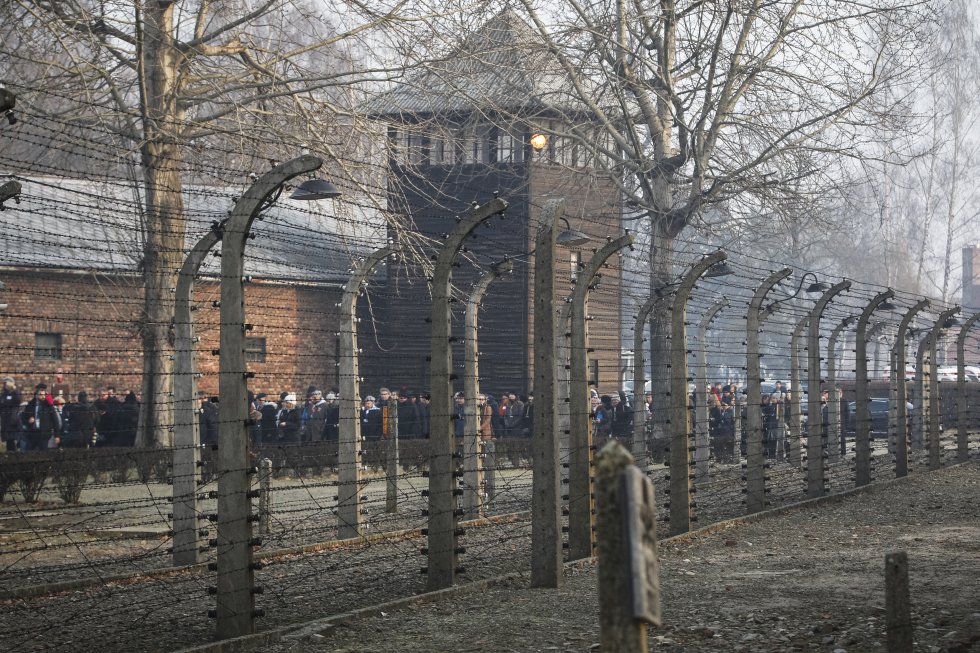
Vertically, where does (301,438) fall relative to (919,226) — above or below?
below

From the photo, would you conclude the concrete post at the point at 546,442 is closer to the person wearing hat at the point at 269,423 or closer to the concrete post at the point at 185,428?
the concrete post at the point at 185,428

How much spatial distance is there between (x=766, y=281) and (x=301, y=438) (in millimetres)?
13802

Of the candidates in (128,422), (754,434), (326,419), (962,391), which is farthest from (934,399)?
(128,422)

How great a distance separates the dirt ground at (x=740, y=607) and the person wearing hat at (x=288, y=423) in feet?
43.4

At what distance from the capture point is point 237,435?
8234 millimetres

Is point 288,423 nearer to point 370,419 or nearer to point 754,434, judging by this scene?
point 370,419

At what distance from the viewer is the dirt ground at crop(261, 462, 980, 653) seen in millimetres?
7844

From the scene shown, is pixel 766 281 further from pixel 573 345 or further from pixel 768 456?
pixel 768 456

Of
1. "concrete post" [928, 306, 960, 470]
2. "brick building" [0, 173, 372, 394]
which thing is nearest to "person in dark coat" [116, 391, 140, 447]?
"brick building" [0, 173, 372, 394]

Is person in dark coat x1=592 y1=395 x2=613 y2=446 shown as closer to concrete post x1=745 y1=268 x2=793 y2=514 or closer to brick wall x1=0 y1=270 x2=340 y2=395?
brick wall x1=0 y1=270 x2=340 y2=395

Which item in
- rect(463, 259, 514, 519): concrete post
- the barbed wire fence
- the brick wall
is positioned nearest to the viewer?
the barbed wire fence

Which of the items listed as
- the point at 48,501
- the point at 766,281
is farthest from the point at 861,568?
the point at 48,501

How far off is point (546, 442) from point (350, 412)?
11.2ft

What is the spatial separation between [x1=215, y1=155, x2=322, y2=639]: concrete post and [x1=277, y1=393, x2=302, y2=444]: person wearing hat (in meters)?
16.9
